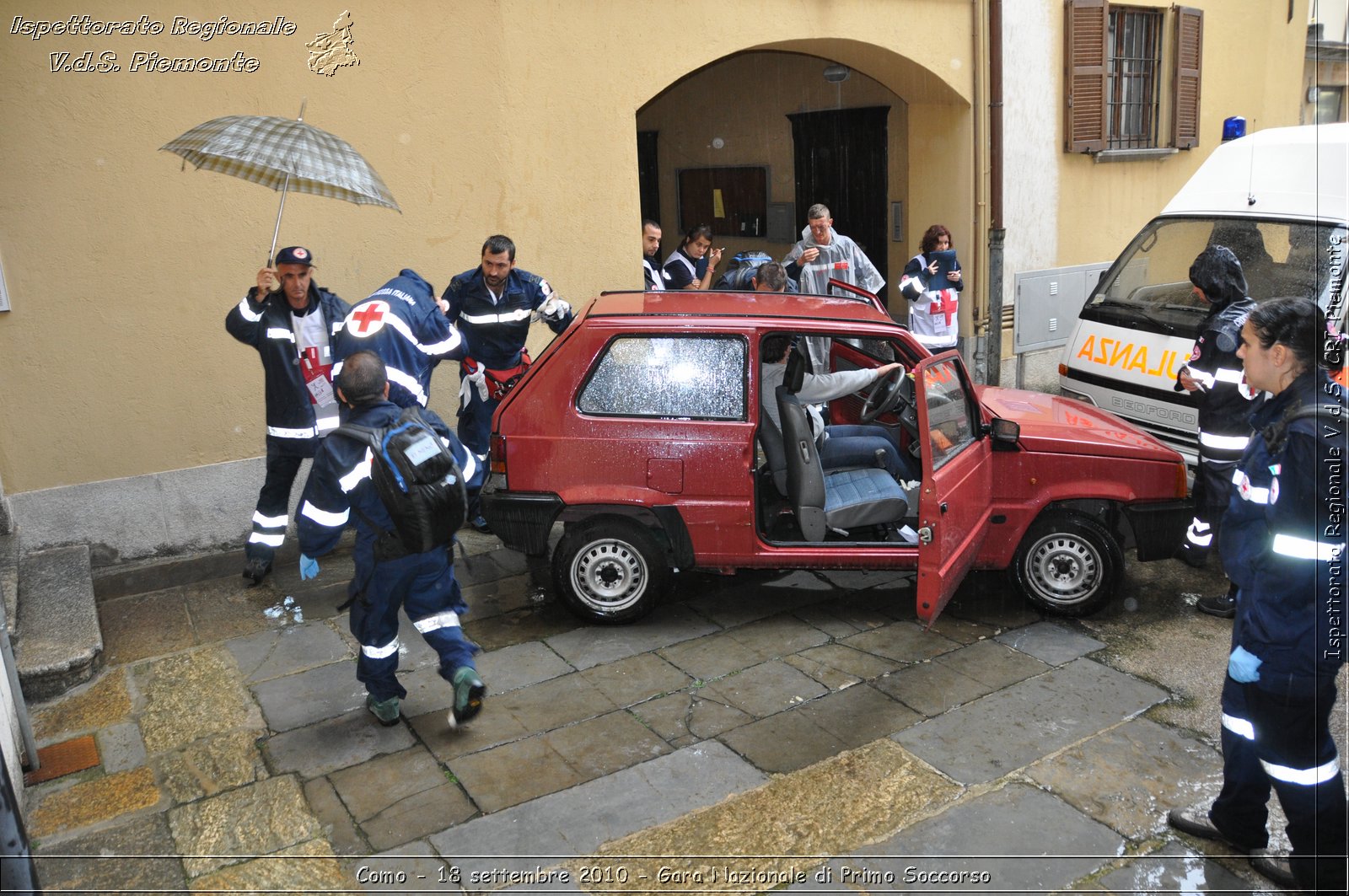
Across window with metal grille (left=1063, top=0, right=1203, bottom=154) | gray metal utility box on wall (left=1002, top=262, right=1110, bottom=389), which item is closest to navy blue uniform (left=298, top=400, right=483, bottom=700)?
gray metal utility box on wall (left=1002, top=262, right=1110, bottom=389)

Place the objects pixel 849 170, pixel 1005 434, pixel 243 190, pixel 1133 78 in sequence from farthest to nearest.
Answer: pixel 849 170 < pixel 1133 78 < pixel 243 190 < pixel 1005 434

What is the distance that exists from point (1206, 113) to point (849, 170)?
14.5ft

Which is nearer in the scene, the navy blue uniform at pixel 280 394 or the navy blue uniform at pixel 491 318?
the navy blue uniform at pixel 280 394

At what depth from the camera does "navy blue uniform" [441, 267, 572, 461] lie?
Answer: 7293 mm

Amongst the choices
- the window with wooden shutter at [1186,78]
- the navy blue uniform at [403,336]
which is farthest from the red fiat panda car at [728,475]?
the window with wooden shutter at [1186,78]

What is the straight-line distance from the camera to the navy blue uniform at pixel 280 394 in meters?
6.59

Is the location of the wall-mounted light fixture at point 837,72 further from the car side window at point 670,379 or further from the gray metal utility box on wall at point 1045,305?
the car side window at point 670,379

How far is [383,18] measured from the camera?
295 inches

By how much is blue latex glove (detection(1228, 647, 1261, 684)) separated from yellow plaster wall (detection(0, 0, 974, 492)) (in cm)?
595

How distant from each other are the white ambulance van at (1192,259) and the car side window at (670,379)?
9.84 feet

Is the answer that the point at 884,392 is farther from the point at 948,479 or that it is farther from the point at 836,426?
the point at 948,479

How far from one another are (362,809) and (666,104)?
38.2ft

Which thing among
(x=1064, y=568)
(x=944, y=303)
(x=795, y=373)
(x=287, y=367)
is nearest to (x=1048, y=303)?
(x=944, y=303)

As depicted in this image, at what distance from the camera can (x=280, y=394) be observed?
21.9ft
